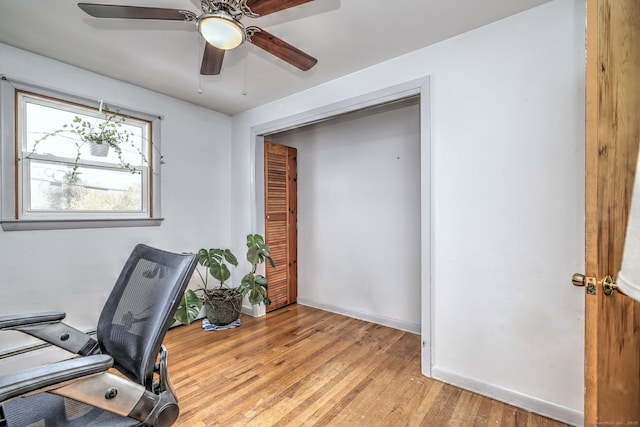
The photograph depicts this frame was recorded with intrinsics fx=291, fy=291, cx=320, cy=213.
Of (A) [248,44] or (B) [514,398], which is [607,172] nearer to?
(B) [514,398]

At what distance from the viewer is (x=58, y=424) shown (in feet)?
3.03

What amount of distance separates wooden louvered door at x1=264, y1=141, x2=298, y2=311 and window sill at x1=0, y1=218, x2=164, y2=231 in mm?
1201

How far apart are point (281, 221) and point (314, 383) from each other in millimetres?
2000

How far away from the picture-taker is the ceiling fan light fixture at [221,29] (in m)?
1.29

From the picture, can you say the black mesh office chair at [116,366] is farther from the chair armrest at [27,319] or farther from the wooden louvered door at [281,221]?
the wooden louvered door at [281,221]

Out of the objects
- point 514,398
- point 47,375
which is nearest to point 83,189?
point 47,375

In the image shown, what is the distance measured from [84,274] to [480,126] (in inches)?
128

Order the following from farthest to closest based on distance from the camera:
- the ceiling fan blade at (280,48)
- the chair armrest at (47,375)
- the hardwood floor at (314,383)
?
the hardwood floor at (314,383) < the ceiling fan blade at (280,48) < the chair armrest at (47,375)

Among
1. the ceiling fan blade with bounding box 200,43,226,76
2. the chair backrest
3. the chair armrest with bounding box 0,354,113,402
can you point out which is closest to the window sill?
the chair backrest

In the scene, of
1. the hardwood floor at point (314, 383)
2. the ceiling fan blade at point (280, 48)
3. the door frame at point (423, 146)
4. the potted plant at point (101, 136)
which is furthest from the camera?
the potted plant at point (101, 136)

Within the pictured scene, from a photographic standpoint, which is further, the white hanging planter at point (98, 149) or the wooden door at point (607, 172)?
the white hanging planter at point (98, 149)

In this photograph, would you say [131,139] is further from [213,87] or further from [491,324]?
[491,324]

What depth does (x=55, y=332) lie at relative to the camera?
1.26m

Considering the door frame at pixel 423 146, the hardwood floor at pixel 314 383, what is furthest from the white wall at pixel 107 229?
the door frame at pixel 423 146
